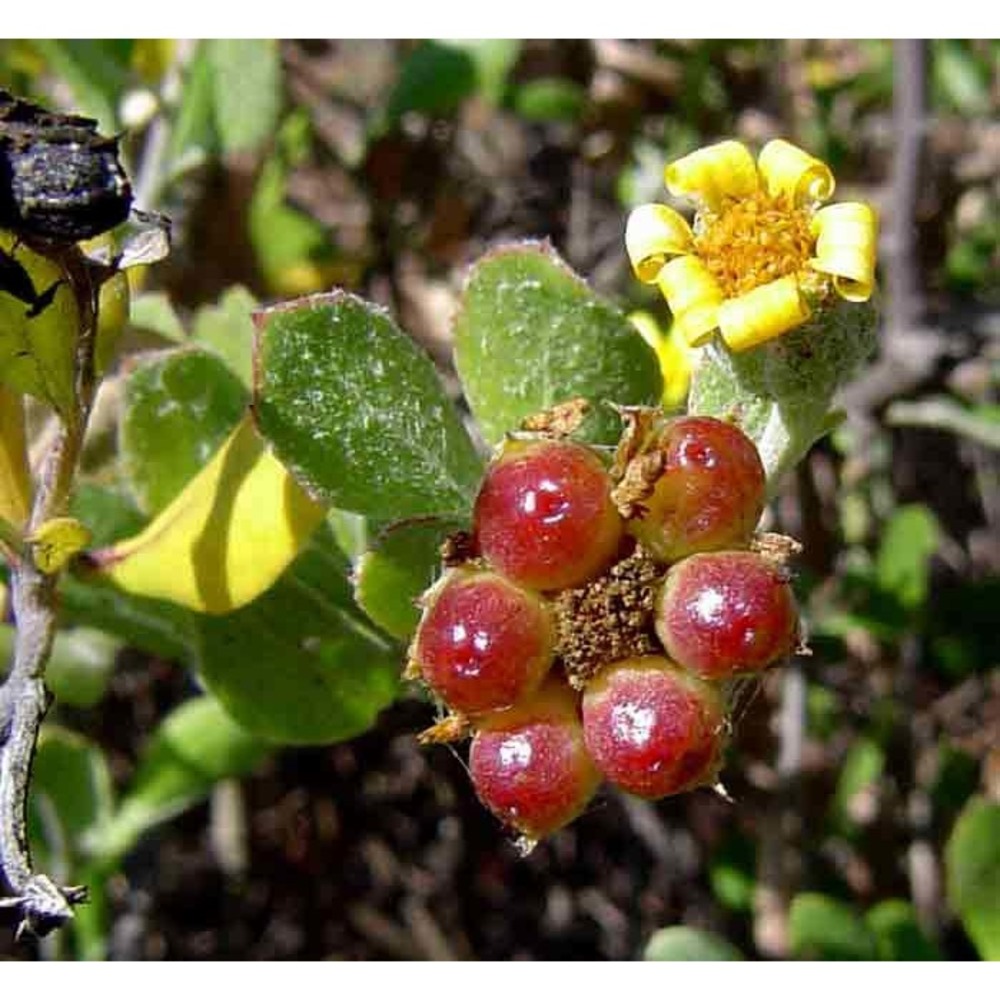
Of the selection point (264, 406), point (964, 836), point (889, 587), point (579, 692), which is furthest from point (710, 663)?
point (889, 587)

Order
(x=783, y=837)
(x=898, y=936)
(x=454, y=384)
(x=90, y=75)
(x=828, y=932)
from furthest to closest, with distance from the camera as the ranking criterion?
(x=454, y=384), (x=783, y=837), (x=90, y=75), (x=898, y=936), (x=828, y=932)

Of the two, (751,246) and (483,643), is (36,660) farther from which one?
(751,246)

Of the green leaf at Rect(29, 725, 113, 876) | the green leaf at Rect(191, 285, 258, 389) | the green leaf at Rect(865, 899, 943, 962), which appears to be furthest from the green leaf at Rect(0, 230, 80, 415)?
the green leaf at Rect(865, 899, 943, 962)

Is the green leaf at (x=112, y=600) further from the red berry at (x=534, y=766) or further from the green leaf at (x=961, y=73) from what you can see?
the green leaf at (x=961, y=73)

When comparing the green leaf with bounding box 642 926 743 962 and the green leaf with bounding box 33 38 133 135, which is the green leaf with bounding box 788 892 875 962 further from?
the green leaf with bounding box 33 38 133 135

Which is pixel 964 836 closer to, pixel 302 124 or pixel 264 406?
pixel 264 406

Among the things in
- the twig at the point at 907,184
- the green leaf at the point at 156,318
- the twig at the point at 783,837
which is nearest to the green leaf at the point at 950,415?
the twig at the point at 907,184

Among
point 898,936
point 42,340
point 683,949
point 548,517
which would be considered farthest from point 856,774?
point 42,340
